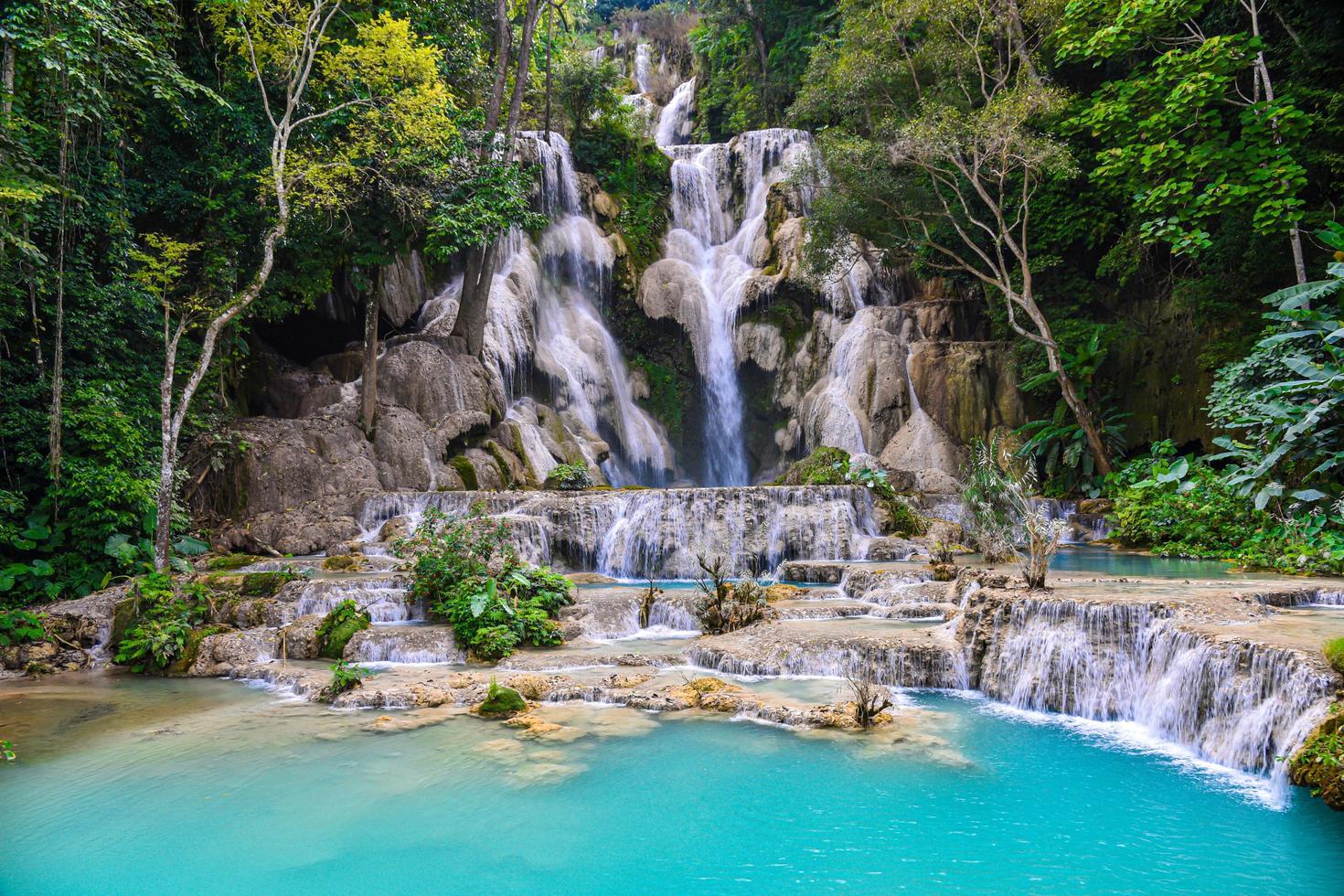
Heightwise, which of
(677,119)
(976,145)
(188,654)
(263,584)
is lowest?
(188,654)

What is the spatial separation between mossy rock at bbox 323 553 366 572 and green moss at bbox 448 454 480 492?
15.3 ft

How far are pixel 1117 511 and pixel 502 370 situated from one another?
560 inches

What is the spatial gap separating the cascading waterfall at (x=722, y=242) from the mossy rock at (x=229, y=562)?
42.6ft

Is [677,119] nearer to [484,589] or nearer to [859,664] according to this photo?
[484,589]

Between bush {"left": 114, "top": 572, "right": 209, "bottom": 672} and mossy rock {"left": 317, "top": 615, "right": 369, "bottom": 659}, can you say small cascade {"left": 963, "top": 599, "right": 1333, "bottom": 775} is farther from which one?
bush {"left": 114, "top": 572, "right": 209, "bottom": 672}

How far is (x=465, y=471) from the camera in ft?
54.4

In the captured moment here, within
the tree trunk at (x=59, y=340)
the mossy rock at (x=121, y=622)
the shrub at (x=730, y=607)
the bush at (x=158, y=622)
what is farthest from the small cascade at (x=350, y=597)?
the shrub at (x=730, y=607)

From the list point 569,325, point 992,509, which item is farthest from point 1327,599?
point 569,325

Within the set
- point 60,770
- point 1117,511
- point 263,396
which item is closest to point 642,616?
point 60,770

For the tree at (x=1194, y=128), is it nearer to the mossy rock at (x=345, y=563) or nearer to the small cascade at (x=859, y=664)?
the small cascade at (x=859, y=664)

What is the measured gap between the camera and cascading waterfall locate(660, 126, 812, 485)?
22.7 metres

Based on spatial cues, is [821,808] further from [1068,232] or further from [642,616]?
[1068,232]

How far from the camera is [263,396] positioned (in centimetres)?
1775

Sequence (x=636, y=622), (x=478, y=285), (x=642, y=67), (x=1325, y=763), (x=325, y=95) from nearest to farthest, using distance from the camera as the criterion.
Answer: (x=1325, y=763) < (x=636, y=622) < (x=325, y=95) < (x=478, y=285) < (x=642, y=67)
